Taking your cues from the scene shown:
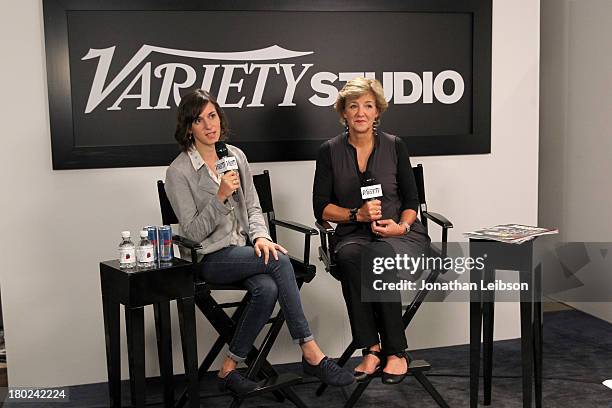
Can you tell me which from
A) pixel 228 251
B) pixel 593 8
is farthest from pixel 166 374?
pixel 593 8

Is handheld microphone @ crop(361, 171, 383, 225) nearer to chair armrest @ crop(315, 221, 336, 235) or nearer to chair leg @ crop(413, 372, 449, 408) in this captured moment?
chair armrest @ crop(315, 221, 336, 235)

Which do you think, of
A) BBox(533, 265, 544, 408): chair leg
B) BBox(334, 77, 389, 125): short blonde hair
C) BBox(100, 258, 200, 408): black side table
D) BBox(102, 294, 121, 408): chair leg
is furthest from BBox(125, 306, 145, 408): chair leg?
BBox(533, 265, 544, 408): chair leg

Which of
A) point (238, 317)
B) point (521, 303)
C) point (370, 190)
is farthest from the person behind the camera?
point (238, 317)

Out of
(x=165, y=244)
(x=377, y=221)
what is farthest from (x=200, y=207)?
(x=377, y=221)

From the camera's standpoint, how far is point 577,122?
5191 millimetres

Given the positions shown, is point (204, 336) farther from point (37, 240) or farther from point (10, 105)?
point (10, 105)

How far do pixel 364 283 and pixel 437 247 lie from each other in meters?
0.60

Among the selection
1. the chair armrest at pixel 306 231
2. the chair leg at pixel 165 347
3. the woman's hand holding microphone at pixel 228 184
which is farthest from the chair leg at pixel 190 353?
the chair armrest at pixel 306 231

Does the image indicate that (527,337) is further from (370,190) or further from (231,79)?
(231,79)

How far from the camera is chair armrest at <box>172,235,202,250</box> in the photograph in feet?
11.2

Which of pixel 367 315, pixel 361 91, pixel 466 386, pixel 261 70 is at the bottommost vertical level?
pixel 466 386

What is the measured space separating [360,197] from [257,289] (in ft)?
2.41

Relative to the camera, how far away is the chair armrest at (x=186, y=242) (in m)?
3.42

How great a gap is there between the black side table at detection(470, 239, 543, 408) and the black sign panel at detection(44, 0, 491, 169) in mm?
1164
